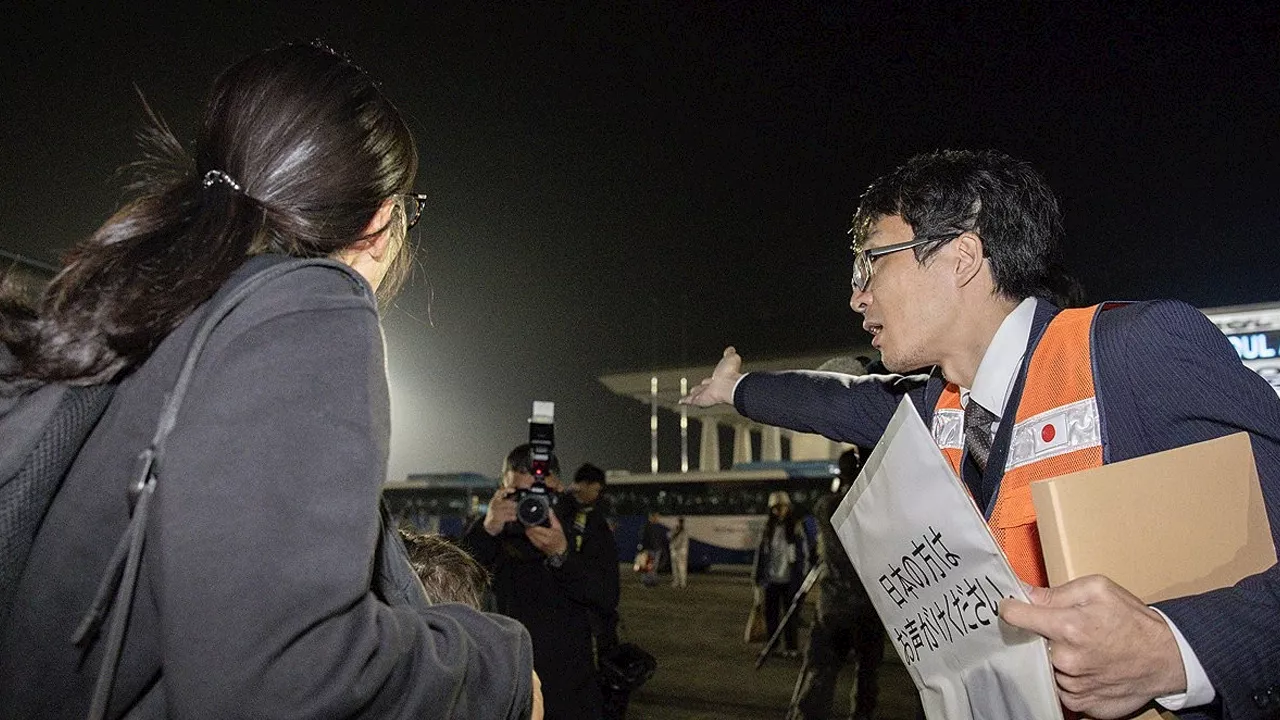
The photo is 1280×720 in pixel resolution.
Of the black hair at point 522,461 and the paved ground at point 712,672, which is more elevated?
the black hair at point 522,461

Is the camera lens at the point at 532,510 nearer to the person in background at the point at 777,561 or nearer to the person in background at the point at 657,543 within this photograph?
the person in background at the point at 777,561

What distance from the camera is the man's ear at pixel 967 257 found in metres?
2.05

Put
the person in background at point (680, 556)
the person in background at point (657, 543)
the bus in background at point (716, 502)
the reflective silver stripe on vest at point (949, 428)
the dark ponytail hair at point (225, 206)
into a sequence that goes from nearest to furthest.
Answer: the dark ponytail hair at point (225, 206) → the reflective silver stripe on vest at point (949, 428) → the person in background at point (680, 556) → the bus in background at point (716, 502) → the person in background at point (657, 543)

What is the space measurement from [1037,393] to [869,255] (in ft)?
2.07

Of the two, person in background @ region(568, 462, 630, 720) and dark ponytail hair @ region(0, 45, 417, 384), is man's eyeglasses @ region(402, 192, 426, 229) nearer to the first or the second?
dark ponytail hair @ region(0, 45, 417, 384)

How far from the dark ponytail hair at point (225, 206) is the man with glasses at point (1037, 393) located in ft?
3.66

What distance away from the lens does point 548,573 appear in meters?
4.36

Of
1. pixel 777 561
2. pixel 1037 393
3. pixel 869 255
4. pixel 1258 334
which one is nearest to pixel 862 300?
pixel 869 255

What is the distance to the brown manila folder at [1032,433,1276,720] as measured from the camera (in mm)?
1247

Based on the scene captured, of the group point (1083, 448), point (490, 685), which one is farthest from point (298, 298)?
point (1083, 448)

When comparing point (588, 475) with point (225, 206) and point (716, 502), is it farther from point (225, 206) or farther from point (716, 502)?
point (716, 502)

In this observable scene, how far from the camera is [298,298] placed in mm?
945

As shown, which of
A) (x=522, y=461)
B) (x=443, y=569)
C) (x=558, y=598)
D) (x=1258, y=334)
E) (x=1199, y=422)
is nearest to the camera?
(x=1199, y=422)

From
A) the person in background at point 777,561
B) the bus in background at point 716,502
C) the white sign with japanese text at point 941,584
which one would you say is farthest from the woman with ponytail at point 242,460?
the bus in background at point 716,502
